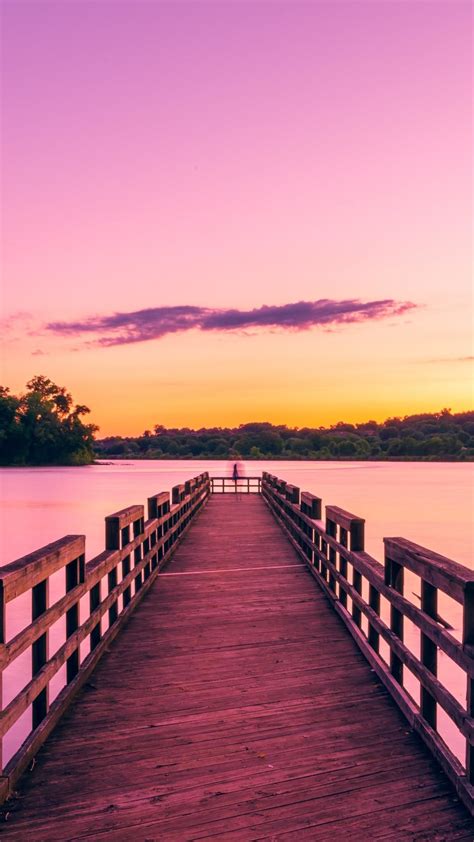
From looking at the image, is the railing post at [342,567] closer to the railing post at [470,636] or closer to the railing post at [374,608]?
the railing post at [374,608]

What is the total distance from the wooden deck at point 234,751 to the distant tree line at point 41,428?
367ft

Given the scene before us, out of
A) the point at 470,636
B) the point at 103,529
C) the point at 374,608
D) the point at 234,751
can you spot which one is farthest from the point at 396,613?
the point at 103,529

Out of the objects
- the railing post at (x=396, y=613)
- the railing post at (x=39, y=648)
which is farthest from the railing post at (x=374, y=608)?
the railing post at (x=39, y=648)

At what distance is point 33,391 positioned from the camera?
112 meters

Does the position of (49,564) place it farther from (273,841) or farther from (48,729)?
(273,841)

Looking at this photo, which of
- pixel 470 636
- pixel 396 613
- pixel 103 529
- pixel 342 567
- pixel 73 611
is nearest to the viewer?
pixel 470 636

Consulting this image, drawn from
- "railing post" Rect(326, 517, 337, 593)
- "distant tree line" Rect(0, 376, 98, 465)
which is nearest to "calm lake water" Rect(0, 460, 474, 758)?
"railing post" Rect(326, 517, 337, 593)

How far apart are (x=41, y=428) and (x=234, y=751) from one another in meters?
116

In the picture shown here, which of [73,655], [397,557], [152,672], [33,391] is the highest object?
[33,391]

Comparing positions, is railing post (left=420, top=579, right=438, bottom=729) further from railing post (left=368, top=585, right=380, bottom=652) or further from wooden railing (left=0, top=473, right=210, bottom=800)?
wooden railing (left=0, top=473, right=210, bottom=800)

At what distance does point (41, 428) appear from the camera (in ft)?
373

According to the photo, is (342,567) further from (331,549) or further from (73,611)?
(73,611)

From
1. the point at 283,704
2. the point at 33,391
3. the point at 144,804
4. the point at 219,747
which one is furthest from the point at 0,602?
the point at 33,391

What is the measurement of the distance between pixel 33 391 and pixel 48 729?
376 feet
